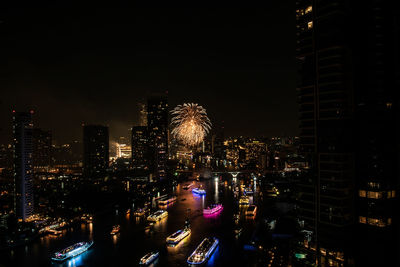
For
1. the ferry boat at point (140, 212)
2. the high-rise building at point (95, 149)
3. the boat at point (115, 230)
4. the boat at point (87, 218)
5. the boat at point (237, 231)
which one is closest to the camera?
the boat at point (237, 231)

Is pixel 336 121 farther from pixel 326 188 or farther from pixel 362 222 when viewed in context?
pixel 362 222

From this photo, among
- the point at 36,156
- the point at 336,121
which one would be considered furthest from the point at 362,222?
the point at 36,156

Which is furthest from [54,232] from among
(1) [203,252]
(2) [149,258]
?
(1) [203,252]

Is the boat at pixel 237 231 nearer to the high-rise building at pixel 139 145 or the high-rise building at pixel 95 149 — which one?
the high-rise building at pixel 95 149

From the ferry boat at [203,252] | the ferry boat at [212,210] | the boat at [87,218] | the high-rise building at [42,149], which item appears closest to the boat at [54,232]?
the boat at [87,218]

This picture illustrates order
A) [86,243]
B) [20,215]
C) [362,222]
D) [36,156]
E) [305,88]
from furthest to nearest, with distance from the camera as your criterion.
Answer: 1. [36,156]
2. [20,215]
3. [86,243]
4. [305,88]
5. [362,222]

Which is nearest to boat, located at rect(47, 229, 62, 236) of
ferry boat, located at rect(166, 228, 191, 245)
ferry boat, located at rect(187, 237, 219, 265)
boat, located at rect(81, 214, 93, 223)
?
boat, located at rect(81, 214, 93, 223)
